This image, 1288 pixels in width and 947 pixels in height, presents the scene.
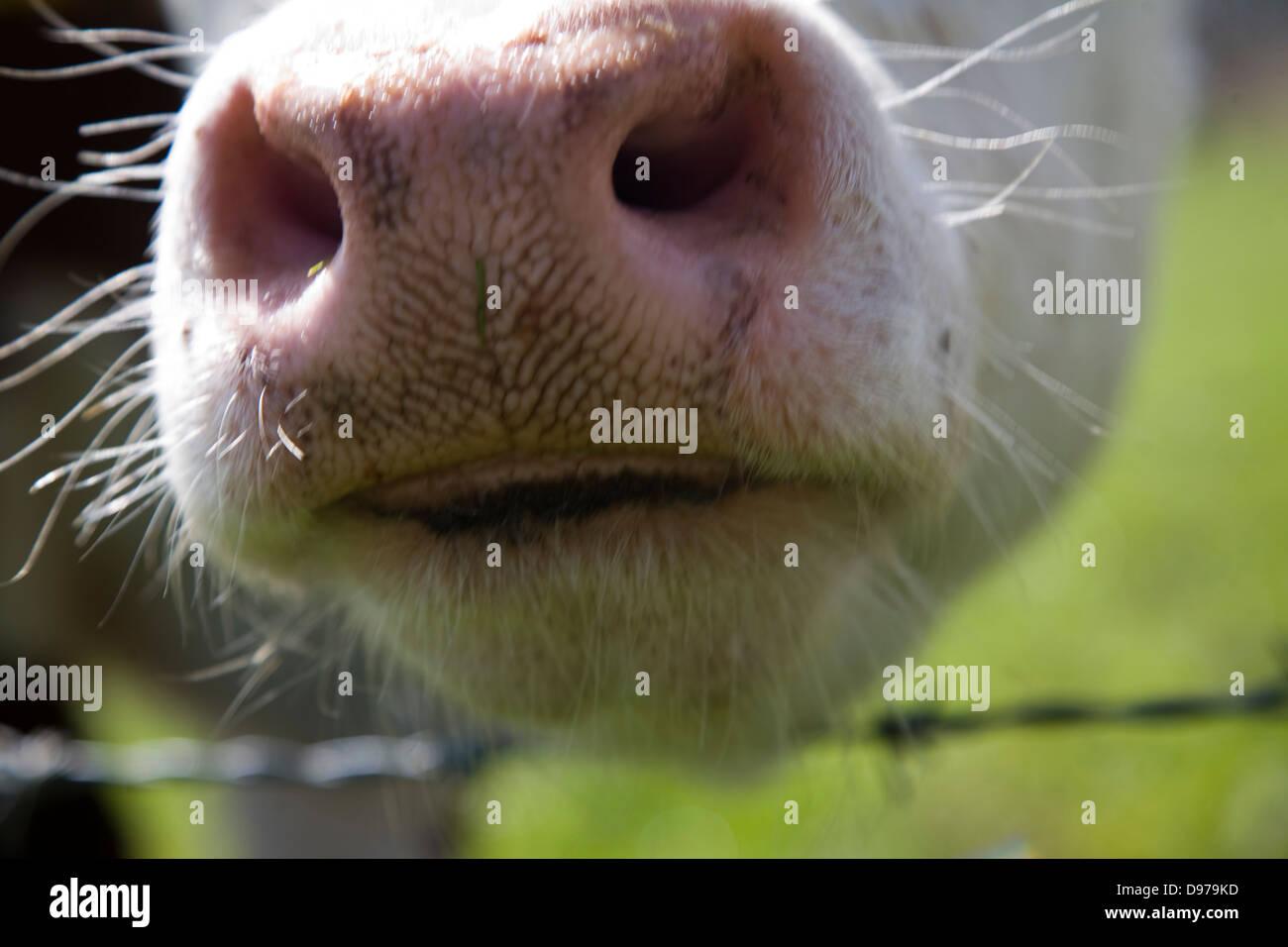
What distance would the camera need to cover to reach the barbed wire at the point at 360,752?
5.82ft

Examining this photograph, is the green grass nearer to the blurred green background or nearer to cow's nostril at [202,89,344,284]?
the blurred green background

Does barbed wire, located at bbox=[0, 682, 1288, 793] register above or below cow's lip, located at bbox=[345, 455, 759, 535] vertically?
below

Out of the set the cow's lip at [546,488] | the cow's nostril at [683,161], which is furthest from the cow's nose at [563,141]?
the cow's lip at [546,488]

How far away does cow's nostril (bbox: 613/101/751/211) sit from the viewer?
95cm

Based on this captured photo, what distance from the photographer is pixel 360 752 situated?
8.16 feet

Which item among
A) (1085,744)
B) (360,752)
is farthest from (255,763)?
(1085,744)

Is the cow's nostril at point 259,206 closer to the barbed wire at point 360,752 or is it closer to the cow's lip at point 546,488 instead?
the cow's lip at point 546,488

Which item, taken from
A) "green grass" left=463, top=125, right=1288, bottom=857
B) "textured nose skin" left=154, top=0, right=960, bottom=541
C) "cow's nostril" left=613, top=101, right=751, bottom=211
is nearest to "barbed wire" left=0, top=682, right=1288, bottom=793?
"green grass" left=463, top=125, right=1288, bottom=857

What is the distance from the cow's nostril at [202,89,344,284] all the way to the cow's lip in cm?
21

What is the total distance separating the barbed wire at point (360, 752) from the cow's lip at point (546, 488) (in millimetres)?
729

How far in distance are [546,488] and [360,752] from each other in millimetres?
1654

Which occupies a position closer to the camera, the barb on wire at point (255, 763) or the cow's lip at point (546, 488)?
the cow's lip at point (546, 488)
